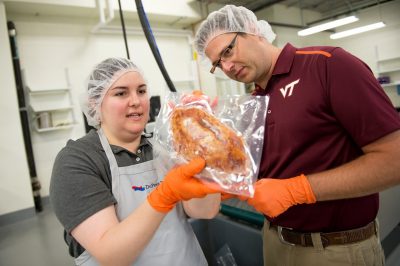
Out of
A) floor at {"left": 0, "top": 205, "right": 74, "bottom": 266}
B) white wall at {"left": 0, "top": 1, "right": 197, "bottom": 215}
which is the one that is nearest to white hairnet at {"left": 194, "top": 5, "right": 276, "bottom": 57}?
floor at {"left": 0, "top": 205, "right": 74, "bottom": 266}

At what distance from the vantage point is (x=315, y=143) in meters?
0.93

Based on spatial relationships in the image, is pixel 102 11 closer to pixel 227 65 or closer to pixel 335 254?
pixel 227 65

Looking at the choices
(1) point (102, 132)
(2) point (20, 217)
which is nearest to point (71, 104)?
(2) point (20, 217)

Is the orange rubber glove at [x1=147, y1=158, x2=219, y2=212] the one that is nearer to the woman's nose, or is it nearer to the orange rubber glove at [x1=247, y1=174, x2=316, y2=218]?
the orange rubber glove at [x1=247, y1=174, x2=316, y2=218]

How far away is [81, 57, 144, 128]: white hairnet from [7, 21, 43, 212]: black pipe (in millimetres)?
3163

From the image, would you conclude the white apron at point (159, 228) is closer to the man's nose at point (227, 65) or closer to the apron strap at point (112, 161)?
the apron strap at point (112, 161)

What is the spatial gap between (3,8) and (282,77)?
3.90 metres

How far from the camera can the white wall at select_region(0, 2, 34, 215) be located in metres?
3.35

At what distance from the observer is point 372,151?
0.80 meters

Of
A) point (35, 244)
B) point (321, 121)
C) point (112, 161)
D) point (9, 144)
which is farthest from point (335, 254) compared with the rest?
point (9, 144)

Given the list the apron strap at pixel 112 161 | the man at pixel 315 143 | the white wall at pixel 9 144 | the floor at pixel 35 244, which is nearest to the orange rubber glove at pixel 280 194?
the man at pixel 315 143

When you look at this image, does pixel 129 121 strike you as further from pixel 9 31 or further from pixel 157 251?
pixel 9 31

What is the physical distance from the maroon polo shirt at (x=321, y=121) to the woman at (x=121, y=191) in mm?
307

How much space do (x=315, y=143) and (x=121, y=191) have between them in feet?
2.23
